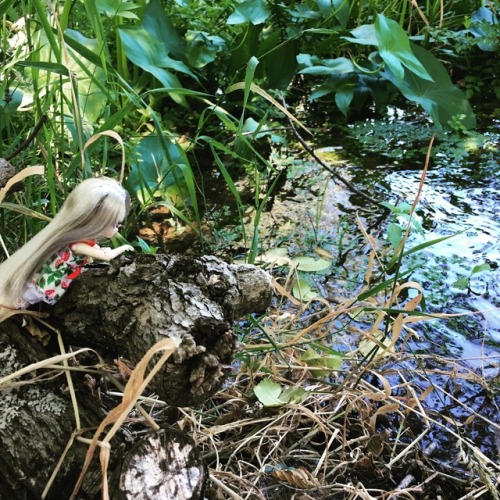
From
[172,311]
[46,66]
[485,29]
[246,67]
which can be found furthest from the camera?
[485,29]

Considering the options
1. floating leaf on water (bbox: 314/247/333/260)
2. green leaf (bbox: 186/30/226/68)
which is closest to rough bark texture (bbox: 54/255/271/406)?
floating leaf on water (bbox: 314/247/333/260)

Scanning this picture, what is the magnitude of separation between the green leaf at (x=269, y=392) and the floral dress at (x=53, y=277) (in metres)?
0.45

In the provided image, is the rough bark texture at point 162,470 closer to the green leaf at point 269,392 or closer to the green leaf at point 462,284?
the green leaf at point 269,392

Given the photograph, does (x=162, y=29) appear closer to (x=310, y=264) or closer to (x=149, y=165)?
(x=149, y=165)

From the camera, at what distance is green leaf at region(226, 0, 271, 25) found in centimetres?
Result: 213

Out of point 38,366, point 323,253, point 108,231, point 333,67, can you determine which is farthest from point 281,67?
point 38,366

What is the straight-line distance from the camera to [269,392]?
1171 millimetres

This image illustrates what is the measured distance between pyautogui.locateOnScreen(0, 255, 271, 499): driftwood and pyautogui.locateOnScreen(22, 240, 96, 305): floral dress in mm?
24

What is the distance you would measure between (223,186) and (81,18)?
2.38 ft

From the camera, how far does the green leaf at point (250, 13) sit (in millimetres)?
2127

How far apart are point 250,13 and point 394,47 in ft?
1.85

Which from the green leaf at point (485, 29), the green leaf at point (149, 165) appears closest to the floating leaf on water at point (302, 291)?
the green leaf at point (149, 165)

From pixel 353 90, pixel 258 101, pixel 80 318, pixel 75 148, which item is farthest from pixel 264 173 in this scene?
pixel 80 318

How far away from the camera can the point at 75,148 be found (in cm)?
157
